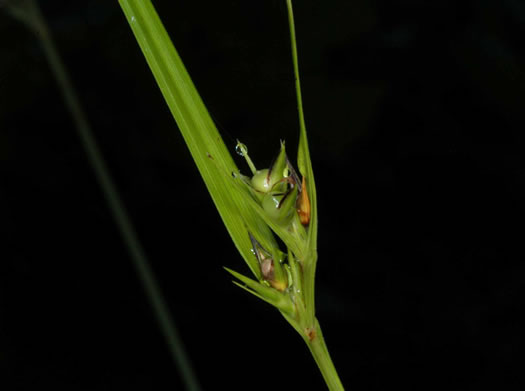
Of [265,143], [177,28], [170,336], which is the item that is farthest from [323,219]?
[177,28]

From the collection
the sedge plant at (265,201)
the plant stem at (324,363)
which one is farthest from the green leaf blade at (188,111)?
the plant stem at (324,363)

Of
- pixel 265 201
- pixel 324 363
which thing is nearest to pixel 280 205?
pixel 265 201

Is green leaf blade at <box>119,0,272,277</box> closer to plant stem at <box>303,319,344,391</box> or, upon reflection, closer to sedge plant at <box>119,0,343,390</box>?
sedge plant at <box>119,0,343,390</box>

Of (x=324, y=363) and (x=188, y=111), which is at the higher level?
(x=188, y=111)

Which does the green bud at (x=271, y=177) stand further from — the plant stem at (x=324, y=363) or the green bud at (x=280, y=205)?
the plant stem at (x=324, y=363)

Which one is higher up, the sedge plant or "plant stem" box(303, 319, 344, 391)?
the sedge plant

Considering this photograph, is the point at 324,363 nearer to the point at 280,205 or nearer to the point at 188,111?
the point at 280,205

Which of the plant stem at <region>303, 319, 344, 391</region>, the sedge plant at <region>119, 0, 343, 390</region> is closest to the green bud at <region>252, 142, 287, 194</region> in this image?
the sedge plant at <region>119, 0, 343, 390</region>
